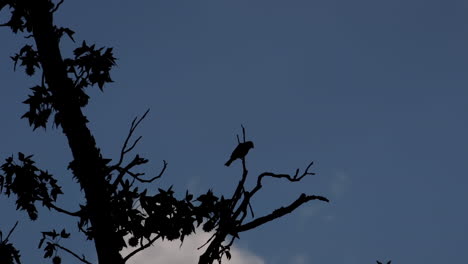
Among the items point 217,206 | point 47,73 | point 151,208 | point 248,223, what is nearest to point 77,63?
point 47,73

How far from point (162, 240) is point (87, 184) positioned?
130 cm

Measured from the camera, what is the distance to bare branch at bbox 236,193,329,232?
6.02m

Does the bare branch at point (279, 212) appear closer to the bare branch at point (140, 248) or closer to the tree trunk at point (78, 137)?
the bare branch at point (140, 248)

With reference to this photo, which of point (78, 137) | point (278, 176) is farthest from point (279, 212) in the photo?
point (78, 137)

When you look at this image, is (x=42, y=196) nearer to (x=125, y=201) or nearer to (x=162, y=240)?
(x=125, y=201)

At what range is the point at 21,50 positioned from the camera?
846 cm

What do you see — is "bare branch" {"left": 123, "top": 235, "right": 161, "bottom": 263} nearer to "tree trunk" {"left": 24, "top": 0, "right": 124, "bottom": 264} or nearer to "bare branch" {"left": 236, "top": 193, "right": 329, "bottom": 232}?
"tree trunk" {"left": 24, "top": 0, "right": 124, "bottom": 264}

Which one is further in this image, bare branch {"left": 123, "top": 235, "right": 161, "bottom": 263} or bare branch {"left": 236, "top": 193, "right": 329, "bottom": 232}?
bare branch {"left": 123, "top": 235, "right": 161, "bottom": 263}

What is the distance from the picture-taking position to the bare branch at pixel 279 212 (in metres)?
6.02

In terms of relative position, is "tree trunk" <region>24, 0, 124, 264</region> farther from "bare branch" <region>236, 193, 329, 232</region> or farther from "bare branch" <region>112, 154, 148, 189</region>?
"bare branch" <region>236, 193, 329, 232</region>

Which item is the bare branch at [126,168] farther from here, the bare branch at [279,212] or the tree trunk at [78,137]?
the bare branch at [279,212]

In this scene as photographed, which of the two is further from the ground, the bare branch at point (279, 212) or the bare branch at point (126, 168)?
the bare branch at point (126, 168)

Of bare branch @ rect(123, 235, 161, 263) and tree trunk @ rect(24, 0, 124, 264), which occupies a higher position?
tree trunk @ rect(24, 0, 124, 264)

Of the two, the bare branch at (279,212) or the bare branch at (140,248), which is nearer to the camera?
the bare branch at (279,212)
